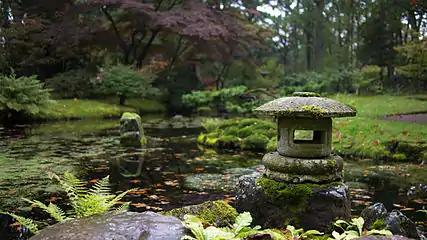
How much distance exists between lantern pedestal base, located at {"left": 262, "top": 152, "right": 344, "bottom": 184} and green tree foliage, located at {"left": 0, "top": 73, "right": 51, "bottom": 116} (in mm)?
14260

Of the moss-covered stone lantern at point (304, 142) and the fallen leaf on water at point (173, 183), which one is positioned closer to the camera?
the moss-covered stone lantern at point (304, 142)

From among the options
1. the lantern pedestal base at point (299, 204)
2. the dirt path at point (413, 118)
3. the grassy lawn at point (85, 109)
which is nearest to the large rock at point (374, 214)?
the lantern pedestal base at point (299, 204)

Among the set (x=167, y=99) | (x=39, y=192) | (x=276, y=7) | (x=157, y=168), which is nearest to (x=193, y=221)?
(x=39, y=192)

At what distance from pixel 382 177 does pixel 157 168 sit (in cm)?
494

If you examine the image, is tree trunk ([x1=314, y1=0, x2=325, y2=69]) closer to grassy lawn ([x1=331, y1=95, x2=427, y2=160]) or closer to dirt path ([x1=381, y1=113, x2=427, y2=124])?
dirt path ([x1=381, y1=113, x2=427, y2=124])

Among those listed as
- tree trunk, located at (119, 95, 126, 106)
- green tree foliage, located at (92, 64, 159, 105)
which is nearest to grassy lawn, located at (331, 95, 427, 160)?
green tree foliage, located at (92, 64, 159, 105)

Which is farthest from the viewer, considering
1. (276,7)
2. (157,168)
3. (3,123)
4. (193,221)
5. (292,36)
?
(292,36)

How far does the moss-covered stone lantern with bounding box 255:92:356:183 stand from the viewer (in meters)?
4.74

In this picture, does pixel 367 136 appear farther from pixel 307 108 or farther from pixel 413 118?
pixel 307 108

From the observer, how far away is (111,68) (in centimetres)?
2366

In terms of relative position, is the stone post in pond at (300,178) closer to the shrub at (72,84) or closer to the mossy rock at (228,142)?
the mossy rock at (228,142)

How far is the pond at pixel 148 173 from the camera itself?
607 cm

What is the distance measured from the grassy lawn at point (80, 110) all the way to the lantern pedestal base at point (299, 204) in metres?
15.4

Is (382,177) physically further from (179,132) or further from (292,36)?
(292,36)
